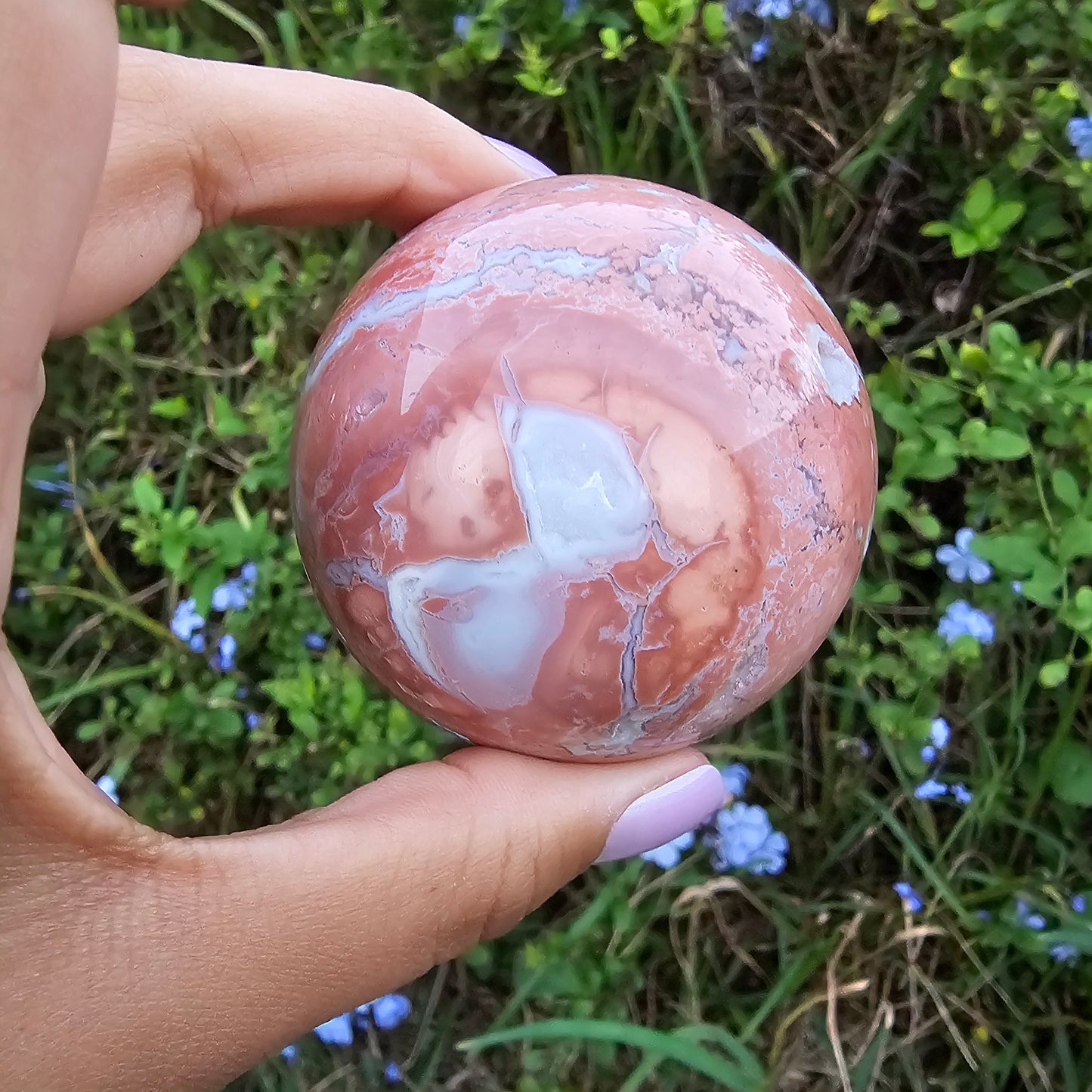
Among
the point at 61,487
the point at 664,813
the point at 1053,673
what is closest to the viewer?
the point at 664,813

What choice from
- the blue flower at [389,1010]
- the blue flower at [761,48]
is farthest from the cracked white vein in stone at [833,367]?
the blue flower at [389,1010]

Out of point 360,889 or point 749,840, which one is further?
point 749,840

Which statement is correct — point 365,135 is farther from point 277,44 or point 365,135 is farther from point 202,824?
point 202,824

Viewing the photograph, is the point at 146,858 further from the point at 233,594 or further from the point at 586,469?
the point at 233,594

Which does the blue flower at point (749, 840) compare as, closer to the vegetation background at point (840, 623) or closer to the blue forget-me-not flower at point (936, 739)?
the vegetation background at point (840, 623)

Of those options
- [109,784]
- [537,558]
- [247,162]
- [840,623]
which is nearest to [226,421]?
[247,162]
